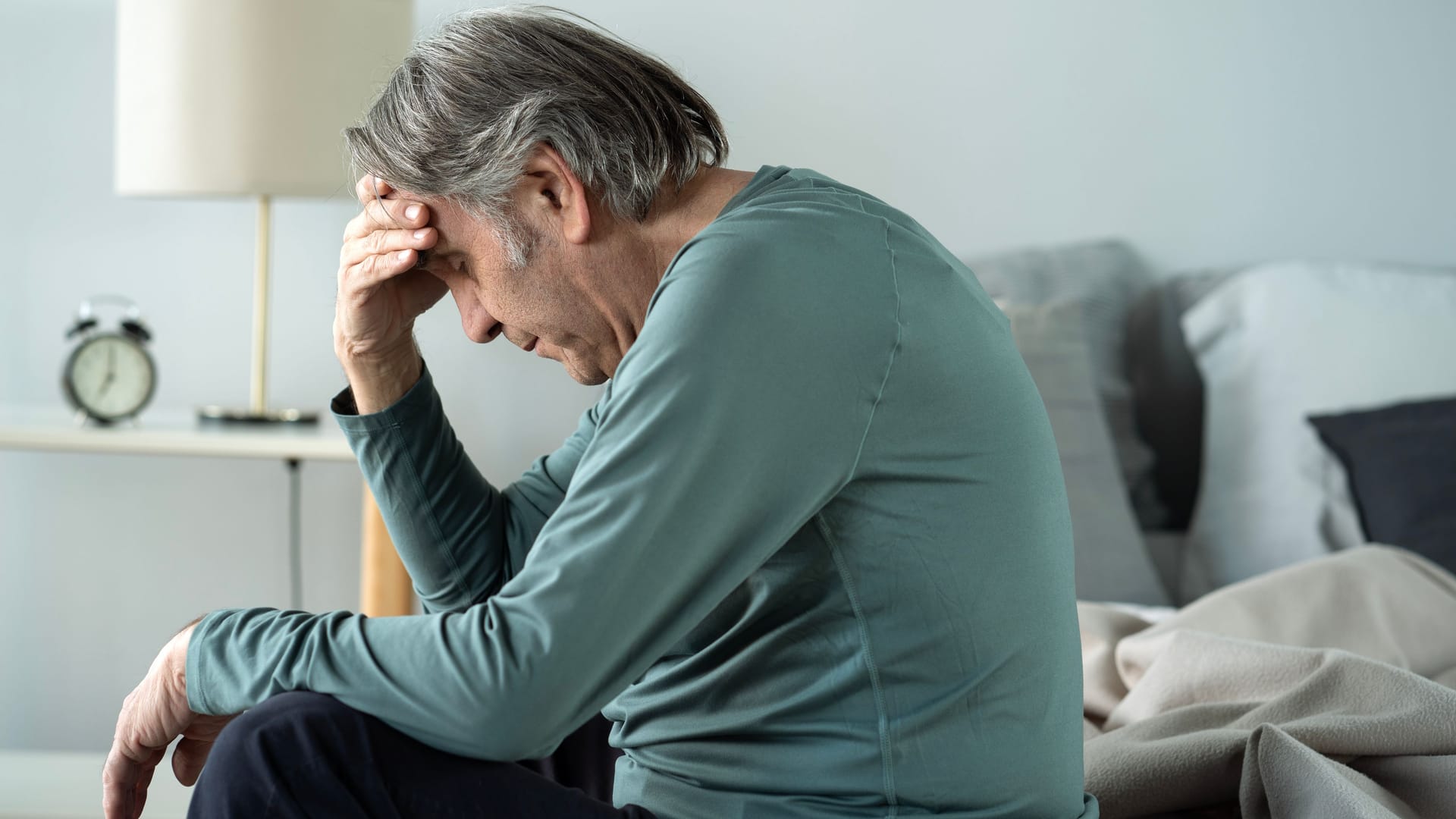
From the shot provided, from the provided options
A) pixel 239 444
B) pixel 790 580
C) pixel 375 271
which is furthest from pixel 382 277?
pixel 239 444

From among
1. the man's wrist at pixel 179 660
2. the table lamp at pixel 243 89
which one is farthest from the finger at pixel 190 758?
the table lamp at pixel 243 89

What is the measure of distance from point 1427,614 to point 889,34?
1494 millimetres

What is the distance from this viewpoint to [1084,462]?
2.06m

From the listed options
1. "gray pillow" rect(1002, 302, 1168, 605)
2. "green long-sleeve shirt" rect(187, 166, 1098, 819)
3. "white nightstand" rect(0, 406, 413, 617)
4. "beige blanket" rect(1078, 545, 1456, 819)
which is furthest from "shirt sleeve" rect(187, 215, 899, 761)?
"gray pillow" rect(1002, 302, 1168, 605)

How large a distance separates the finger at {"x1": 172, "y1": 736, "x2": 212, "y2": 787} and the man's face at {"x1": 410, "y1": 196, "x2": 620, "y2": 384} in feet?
1.24

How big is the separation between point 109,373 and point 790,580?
1510 millimetres

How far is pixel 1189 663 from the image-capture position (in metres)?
1.26

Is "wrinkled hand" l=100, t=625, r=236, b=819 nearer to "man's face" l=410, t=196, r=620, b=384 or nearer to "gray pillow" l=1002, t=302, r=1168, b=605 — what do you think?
"man's face" l=410, t=196, r=620, b=384

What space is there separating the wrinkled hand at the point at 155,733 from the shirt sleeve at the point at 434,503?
260 mm

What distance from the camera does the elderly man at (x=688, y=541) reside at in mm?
733

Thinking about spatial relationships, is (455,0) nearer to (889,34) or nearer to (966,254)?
(889,34)

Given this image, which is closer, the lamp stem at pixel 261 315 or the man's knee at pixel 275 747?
the man's knee at pixel 275 747

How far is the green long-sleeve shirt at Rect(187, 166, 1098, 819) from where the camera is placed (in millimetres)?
729

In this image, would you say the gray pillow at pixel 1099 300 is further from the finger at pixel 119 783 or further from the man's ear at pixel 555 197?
the finger at pixel 119 783
